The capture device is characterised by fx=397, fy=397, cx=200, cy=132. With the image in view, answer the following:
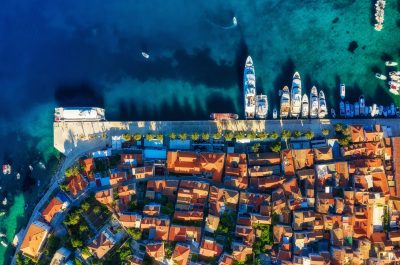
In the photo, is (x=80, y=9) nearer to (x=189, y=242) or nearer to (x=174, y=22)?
(x=174, y=22)

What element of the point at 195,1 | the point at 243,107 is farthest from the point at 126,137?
the point at 195,1

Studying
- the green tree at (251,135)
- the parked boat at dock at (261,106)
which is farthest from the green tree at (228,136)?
the parked boat at dock at (261,106)

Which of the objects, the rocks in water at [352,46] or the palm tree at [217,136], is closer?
the palm tree at [217,136]

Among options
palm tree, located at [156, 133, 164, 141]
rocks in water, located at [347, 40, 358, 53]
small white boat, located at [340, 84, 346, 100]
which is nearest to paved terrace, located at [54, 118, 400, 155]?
palm tree, located at [156, 133, 164, 141]

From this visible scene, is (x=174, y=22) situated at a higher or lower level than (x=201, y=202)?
higher

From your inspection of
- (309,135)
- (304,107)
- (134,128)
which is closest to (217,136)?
(134,128)

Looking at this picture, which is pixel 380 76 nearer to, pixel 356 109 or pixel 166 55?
pixel 356 109

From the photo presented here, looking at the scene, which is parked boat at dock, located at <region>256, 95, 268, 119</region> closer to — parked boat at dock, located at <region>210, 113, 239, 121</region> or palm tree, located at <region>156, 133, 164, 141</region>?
parked boat at dock, located at <region>210, 113, 239, 121</region>

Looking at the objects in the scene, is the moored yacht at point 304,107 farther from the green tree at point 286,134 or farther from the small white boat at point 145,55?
the small white boat at point 145,55
